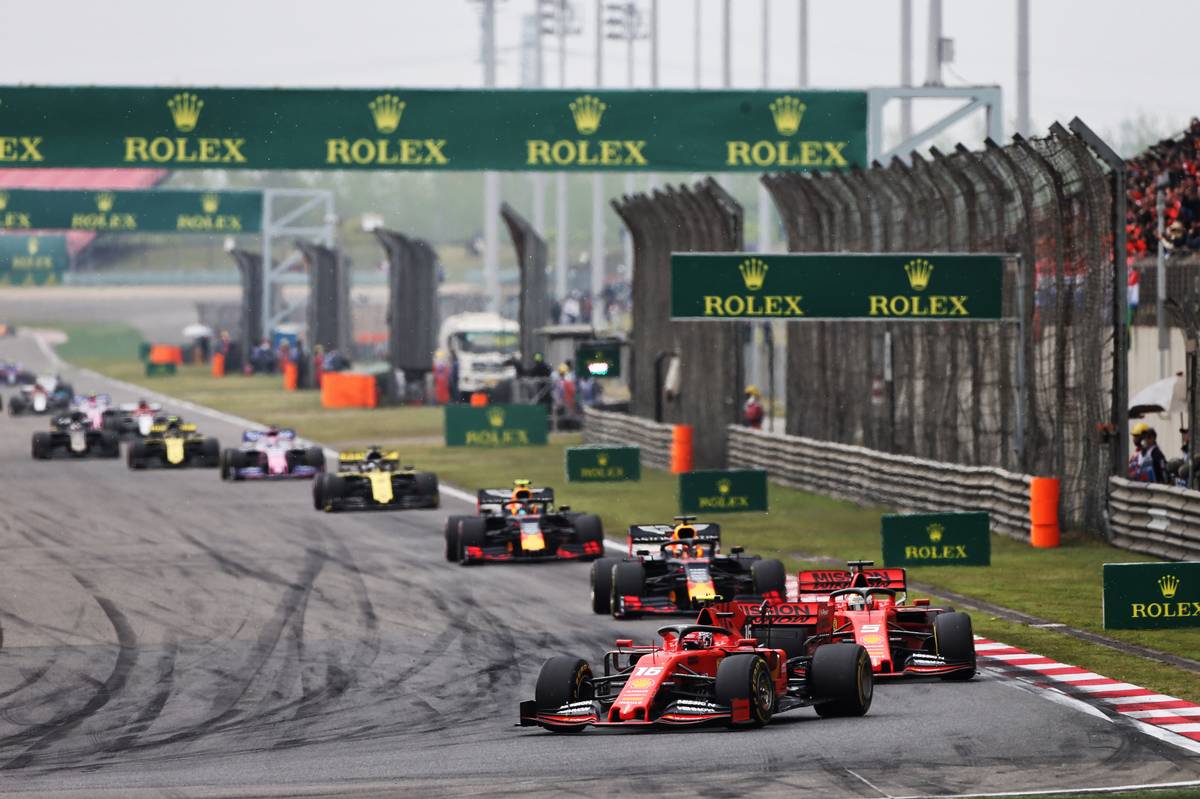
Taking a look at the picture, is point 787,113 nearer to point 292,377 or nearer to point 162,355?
point 292,377

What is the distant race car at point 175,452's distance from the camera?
40.3m

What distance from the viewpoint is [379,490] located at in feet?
105

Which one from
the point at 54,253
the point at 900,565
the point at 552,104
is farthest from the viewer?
the point at 54,253

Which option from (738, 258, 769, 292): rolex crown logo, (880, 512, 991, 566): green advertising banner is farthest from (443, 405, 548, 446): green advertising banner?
(880, 512, 991, 566): green advertising banner

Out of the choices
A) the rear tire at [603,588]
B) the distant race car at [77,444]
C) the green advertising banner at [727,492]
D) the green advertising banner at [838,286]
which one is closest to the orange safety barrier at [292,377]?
the distant race car at [77,444]

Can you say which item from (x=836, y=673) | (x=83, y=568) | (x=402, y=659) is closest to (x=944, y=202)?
(x=83, y=568)

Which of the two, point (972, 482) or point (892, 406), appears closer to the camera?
point (972, 482)

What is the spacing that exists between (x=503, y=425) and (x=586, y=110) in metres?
11.1

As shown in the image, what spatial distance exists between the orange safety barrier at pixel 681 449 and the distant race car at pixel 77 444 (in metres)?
11.1

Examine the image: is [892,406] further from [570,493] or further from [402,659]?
[402,659]

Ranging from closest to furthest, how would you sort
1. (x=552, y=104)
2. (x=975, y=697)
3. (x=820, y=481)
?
(x=975, y=697) → (x=820, y=481) → (x=552, y=104)

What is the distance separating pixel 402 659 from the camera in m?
18.8

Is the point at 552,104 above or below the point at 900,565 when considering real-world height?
above

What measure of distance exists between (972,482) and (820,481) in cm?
600
